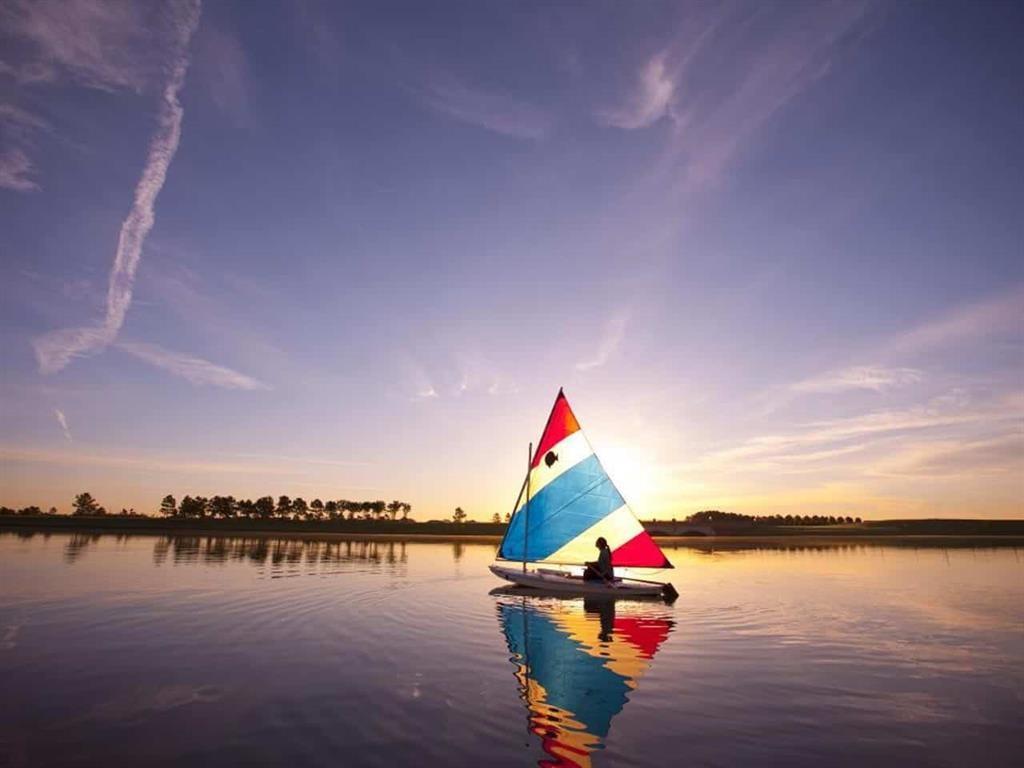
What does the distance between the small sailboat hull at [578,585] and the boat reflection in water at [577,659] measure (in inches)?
25.7

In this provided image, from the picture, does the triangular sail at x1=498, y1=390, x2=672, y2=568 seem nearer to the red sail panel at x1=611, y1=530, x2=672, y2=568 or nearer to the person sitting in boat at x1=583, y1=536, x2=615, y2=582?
the red sail panel at x1=611, y1=530, x2=672, y2=568

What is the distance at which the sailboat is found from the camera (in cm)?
3422

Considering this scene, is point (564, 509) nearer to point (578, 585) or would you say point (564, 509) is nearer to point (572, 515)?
point (572, 515)

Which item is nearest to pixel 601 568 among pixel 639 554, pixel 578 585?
pixel 578 585

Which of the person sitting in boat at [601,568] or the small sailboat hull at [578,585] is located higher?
the person sitting in boat at [601,568]

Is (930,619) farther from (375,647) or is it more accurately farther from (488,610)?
(375,647)

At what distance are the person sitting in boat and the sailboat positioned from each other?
178 centimetres

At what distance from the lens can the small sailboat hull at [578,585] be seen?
102 feet

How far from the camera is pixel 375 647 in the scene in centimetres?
1841

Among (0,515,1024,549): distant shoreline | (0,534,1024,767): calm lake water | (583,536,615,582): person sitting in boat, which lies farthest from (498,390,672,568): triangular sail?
(0,515,1024,549): distant shoreline

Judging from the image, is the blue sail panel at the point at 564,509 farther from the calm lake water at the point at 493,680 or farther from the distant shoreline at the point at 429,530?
the distant shoreline at the point at 429,530

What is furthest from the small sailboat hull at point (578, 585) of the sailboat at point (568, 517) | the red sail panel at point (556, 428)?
the red sail panel at point (556, 428)

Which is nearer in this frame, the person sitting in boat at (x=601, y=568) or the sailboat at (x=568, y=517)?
the person sitting in boat at (x=601, y=568)

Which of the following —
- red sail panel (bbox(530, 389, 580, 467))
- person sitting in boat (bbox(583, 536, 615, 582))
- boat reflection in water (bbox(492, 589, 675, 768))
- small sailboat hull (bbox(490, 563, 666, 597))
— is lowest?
boat reflection in water (bbox(492, 589, 675, 768))
